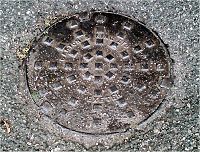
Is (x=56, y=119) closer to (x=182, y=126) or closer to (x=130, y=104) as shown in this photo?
(x=130, y=104)

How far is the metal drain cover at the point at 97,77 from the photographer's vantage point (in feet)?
10.6

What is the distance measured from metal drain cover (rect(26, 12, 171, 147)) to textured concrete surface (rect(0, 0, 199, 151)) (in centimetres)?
10

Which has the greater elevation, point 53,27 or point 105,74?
point 53,27

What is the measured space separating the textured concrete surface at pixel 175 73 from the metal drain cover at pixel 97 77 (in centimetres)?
10

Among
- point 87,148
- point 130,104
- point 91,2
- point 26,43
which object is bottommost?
point 87,148

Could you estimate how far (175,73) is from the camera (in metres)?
3.31

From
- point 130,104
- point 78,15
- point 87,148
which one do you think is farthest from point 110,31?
point 87,148

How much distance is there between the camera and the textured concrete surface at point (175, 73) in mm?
3268

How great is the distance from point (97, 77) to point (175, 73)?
0.52 meters

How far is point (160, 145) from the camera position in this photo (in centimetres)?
327

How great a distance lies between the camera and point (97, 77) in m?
3.23

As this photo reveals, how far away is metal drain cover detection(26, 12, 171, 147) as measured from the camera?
3.23m

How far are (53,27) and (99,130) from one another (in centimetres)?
73

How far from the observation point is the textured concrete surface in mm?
3268
